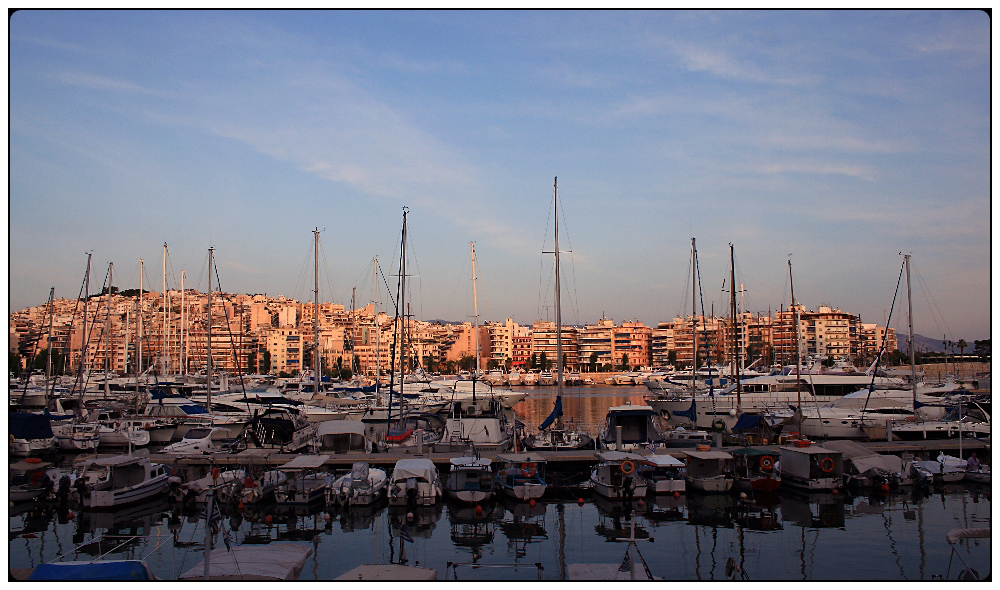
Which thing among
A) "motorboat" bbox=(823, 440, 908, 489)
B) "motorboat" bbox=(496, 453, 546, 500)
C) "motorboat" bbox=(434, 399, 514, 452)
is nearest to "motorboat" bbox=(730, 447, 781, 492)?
"motorboat" bbox=(823, 440, 908, 489)

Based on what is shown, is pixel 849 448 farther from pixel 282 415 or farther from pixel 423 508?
pixel 282 415

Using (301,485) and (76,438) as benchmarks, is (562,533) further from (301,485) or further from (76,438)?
(76,438)

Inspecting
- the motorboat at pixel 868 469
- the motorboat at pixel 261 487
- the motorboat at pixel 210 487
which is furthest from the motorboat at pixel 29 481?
the motorboat at pixel 868 469

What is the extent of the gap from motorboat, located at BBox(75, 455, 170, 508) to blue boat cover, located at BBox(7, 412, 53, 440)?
6.71 metres

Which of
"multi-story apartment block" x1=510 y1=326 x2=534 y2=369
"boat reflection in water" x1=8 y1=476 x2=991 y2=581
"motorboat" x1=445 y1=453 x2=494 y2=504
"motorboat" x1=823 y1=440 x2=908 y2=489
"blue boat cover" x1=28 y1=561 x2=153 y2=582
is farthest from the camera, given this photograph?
"multi-story apartment block" x1=510 y1=326 x2=534 y2=369

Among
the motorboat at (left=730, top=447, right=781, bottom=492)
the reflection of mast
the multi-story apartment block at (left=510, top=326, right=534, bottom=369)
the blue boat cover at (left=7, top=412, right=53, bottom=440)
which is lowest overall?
the reflection of mast

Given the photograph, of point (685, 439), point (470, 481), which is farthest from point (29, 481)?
point (685, 439)

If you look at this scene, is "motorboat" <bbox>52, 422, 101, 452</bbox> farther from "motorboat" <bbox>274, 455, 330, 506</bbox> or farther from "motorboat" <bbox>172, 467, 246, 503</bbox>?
"motorboat" <bbox>274, 455, 330, 506</bbox>

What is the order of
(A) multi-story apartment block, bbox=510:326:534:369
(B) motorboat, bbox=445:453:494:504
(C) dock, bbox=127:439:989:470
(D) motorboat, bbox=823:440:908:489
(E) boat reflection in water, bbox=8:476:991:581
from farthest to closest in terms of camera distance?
(A) multi-story apartment block, bbox=510:326:534:369, (C) dock, bbox=127:439:989:470, (D) motorboat, bbox=823:440:908:489, (B) motorboat, bbox=445:453:494:504, (E) boat reflection in water, bbox=8:476:991:581

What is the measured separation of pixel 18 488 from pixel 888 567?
67.0ft

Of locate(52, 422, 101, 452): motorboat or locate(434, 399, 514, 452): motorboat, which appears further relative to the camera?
locate(52, 422, 101, 452): motorboat

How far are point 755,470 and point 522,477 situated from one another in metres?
7.05

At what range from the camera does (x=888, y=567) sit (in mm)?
13781

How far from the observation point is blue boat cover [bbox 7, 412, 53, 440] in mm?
25375
